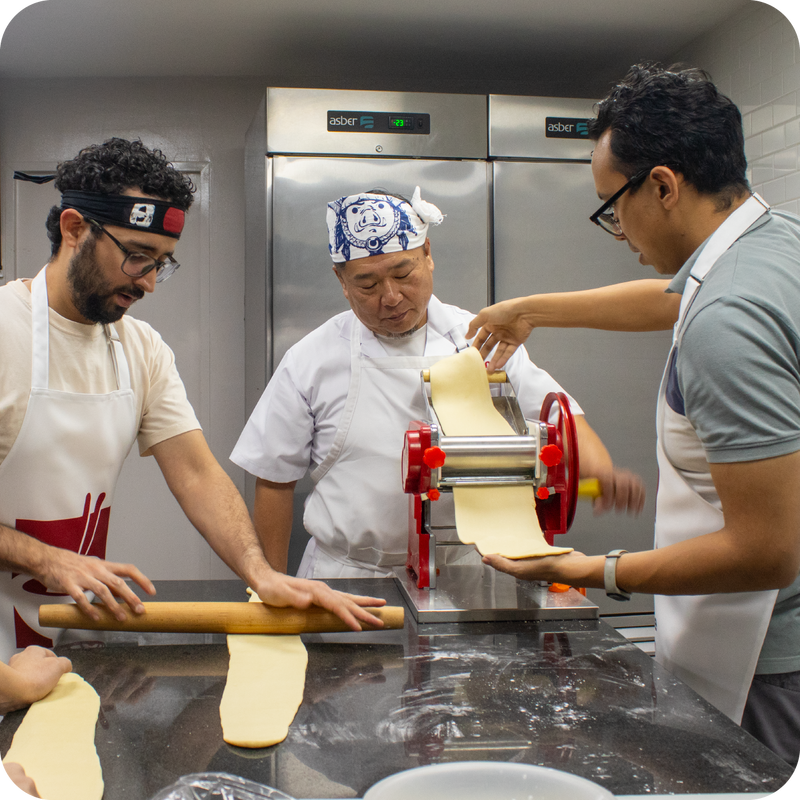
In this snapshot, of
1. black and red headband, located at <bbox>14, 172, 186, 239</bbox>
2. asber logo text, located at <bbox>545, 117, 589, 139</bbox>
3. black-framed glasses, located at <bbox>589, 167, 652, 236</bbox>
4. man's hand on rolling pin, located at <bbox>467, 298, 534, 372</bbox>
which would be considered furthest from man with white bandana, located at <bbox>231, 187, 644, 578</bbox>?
asber logo text, located at <bbox>545, 117, 589, 139</bbox>

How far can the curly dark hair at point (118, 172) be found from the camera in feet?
5.06

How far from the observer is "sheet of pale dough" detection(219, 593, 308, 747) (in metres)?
0.86

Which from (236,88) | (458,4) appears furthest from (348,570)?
(236,88)

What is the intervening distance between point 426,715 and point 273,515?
1.08 meters

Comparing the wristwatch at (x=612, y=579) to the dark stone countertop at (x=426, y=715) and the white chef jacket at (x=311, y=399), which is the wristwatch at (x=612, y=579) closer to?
the dark stone countertop at (x=426, y=715)

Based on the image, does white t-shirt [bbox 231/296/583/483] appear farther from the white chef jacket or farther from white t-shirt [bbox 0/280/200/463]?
white t-shirt [bbox 0/280/200/463]

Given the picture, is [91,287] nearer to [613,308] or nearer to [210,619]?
[210,619]

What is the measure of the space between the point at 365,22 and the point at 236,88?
0.78 metres

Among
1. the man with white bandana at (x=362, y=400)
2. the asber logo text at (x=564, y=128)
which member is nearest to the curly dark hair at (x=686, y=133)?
the man with white bandana at (x=362, y=400)

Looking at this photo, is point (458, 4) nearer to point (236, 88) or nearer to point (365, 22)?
point (365, 22)

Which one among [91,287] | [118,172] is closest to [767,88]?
[118,172]

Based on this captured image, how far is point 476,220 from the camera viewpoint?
2662 mm

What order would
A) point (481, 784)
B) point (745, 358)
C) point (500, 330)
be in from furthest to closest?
point (500, 330) → point (745, 358) → point (481, 784)

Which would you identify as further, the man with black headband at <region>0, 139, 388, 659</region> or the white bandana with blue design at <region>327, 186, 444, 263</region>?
the white bandana with blue design at <region>327, 186, 444, 263</region>
